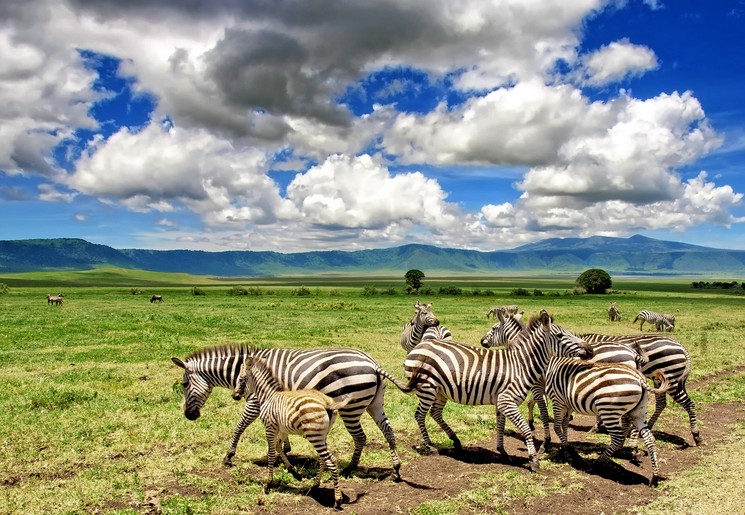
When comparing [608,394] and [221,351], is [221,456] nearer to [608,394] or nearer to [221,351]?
[221,351]

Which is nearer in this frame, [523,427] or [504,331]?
[523,427]

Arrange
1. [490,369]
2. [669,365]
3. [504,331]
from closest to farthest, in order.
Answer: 1. [490,369]
2. [669,365]
3. [504,331]

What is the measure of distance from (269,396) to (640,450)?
8.37 meters

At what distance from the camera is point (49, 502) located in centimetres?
805

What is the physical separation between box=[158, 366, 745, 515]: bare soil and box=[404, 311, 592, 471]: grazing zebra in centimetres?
73

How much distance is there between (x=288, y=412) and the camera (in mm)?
8383

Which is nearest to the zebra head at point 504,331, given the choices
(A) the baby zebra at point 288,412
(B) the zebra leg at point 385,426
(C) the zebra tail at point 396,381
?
(C) the zebra tail at point 396,381

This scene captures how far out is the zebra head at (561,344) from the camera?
34.4 ft

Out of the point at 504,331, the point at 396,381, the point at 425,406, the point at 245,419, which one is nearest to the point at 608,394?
the point at 425,406

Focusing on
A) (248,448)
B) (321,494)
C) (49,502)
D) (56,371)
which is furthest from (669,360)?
(56,371)

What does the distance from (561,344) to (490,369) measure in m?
1.67

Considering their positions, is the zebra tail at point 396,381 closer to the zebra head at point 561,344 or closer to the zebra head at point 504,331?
the zebra head at point 561,344

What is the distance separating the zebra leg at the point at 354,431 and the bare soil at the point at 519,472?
0.25 meters

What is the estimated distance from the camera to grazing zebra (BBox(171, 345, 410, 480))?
9.33 meters
